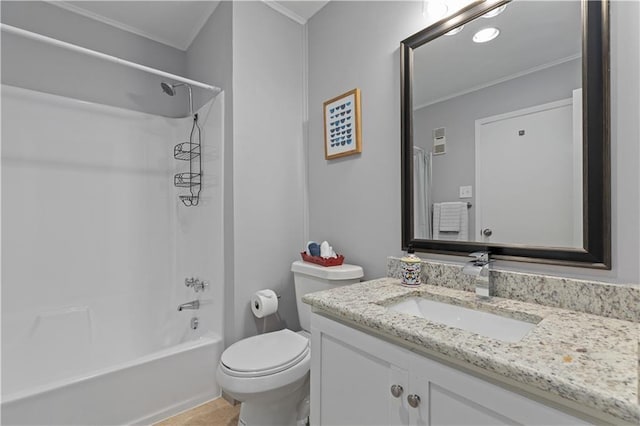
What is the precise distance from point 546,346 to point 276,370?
40.6 inches

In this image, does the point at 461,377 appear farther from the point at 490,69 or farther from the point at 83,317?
the point at 83,317

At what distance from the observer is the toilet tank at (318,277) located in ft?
5.24

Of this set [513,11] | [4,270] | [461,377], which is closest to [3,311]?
[4,270]

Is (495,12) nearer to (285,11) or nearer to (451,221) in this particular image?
(451,221)

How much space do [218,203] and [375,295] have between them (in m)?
1.22

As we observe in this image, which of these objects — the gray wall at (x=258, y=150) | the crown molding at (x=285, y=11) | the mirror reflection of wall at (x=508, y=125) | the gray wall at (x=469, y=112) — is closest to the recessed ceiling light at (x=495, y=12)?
the mirror reflection of wall at (x=508, y=125)

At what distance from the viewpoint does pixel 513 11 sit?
44.8 inches

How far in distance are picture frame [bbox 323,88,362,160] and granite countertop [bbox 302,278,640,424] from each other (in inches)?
37.1

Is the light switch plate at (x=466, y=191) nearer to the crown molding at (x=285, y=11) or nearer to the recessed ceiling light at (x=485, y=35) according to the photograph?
the recessed ceiling light at (x=485, y=35)

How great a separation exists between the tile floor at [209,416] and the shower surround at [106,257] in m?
0.05

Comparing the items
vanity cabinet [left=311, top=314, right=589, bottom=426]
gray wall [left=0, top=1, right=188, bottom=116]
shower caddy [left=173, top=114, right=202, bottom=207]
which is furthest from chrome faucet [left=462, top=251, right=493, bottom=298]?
gray wall [left=0, top=1, right=188, bottom=116]

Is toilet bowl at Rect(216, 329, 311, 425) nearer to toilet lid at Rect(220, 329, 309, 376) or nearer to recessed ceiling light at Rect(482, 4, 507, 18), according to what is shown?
toilet lid at Rect(220, 329, 309, 376)

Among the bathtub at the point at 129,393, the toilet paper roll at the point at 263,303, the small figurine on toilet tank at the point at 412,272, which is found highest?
the small figurine on toilet tank at the point at 412,272

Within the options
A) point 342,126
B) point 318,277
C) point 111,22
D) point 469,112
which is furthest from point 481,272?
point 111,22
